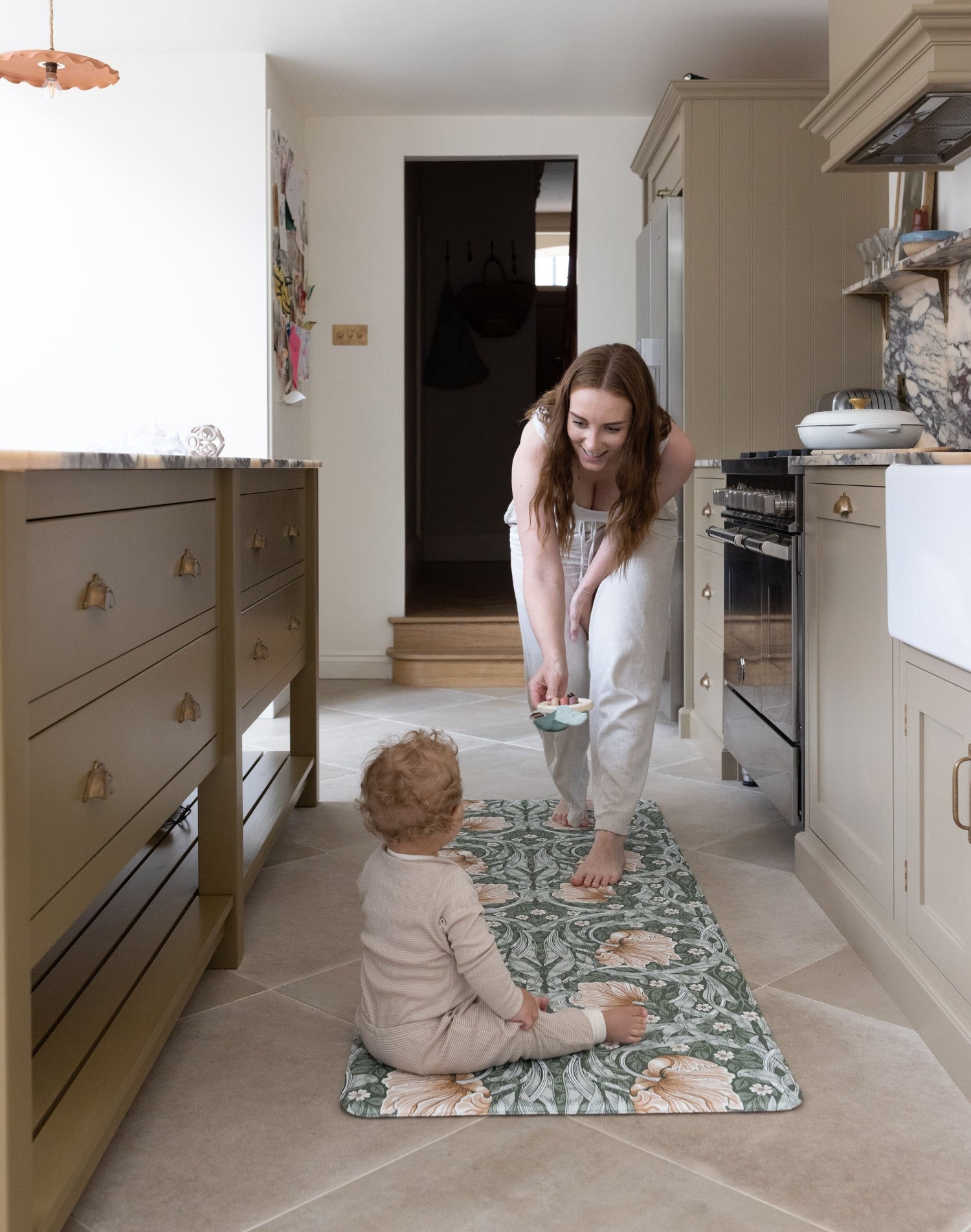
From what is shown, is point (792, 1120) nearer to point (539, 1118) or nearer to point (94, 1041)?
point (539, 1118)

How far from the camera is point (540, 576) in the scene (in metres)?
2.37

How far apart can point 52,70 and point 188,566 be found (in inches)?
54.1

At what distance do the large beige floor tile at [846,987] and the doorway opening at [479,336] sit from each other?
4.72 metres

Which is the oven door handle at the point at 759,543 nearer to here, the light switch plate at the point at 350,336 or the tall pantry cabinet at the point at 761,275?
the tall pantry cabinet at the point at 761,275

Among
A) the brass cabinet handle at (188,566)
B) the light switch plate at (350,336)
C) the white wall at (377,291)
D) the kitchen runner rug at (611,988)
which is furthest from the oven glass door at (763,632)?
the light switch plate at (350,336)

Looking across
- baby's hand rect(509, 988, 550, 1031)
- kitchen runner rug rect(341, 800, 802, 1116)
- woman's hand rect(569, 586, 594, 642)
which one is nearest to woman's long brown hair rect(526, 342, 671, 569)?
woman's hand rect(569, 586, 594, 642)

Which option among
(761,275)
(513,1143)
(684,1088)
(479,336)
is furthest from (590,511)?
(479,336)

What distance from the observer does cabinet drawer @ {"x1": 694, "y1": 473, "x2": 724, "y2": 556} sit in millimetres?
3305

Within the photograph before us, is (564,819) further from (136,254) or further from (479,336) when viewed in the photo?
(479,336)

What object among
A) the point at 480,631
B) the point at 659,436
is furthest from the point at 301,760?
the point at 480,631

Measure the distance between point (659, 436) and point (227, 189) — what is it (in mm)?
2323

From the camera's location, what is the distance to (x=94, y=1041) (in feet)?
4.57

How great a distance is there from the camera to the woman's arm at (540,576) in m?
2.33

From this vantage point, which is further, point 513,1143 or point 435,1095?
point 435,1095
